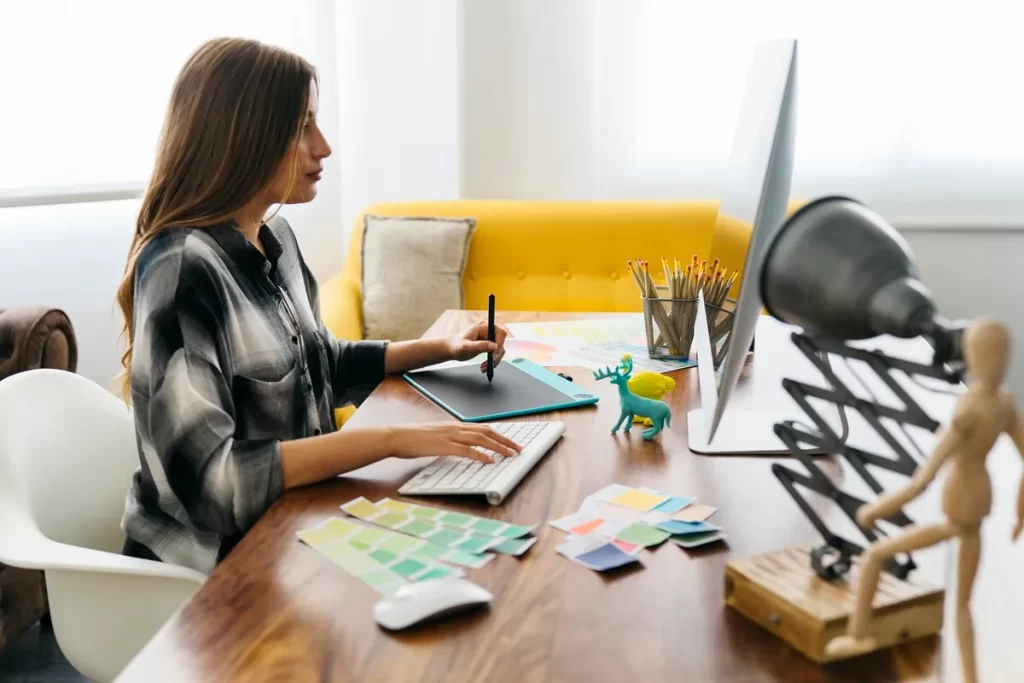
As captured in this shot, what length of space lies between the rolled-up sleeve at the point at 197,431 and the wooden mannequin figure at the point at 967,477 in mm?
666

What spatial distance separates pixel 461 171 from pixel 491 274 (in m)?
0.63

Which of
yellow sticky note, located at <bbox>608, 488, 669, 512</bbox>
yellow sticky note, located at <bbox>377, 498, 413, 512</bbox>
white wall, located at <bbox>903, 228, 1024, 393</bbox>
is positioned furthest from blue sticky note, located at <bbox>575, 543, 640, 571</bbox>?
white wall, located at <bbox>903, 228, 1024, 393</bbox>

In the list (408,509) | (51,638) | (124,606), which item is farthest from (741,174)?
(51,638)

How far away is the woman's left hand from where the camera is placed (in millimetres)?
1581

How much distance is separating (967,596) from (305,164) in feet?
3.47

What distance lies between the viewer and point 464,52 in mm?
3443

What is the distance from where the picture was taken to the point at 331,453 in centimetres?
110

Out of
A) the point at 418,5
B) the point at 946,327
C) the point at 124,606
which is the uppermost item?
the point at 418,5

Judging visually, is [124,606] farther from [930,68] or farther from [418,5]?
[930,68]

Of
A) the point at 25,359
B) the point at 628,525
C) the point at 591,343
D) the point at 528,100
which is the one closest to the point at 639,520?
the point at 628,525

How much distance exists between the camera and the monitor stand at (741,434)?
1.20m

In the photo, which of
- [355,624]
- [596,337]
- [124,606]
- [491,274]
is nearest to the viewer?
[355,624]

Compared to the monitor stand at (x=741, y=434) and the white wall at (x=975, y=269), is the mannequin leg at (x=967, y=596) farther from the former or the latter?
the white wall at (x=975, y=269)

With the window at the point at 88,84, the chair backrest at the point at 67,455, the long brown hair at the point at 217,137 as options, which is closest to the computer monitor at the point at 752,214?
the long brown hair at the point at 217,137
